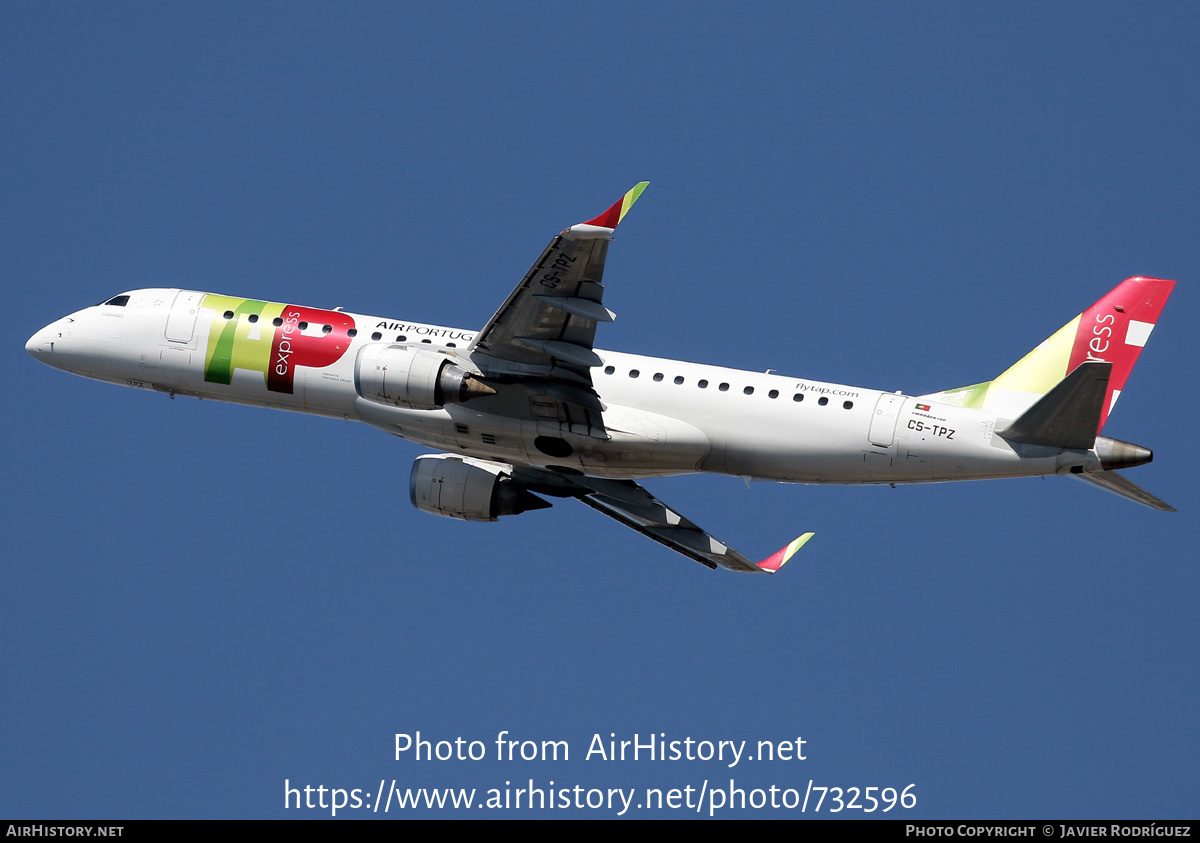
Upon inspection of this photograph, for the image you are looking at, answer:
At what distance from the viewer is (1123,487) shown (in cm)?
3519

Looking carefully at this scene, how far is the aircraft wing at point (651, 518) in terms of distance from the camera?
42.5 m

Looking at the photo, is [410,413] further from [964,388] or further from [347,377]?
[964,388]

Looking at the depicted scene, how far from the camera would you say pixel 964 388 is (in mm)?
39000

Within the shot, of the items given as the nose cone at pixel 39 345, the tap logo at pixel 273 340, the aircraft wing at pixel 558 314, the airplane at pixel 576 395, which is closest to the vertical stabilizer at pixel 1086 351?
the airplane at pixel 576 395

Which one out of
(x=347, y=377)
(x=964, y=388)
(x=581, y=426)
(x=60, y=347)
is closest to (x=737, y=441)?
(x=581, y=426)

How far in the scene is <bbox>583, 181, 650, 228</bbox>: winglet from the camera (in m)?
31.6

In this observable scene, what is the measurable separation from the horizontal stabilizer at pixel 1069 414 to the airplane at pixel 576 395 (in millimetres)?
42

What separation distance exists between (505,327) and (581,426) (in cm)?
350

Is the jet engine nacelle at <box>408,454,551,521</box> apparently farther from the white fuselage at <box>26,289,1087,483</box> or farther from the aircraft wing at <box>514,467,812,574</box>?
the white fuselage at <box>26,289,1087,483</box>

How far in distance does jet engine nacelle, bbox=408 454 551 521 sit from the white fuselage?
1.64 m

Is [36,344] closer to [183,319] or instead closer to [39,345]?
[39,345]

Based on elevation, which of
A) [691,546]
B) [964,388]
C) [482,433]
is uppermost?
[964,388]

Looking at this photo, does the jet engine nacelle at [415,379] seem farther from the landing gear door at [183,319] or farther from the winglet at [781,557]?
the winglet at [781,557]

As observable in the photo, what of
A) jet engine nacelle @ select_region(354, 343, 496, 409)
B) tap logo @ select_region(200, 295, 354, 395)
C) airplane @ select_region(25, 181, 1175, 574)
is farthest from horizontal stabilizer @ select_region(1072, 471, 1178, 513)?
tap logo @ select_region(200, 295, 354, 395)
